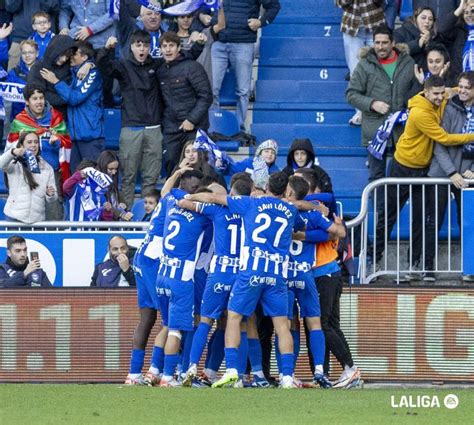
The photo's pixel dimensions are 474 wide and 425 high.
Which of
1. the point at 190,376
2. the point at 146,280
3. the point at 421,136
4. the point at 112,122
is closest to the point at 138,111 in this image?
the point at 112,122

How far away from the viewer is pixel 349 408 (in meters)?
11.5

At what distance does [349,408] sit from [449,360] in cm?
293

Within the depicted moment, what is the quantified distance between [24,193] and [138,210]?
1390 millimetres

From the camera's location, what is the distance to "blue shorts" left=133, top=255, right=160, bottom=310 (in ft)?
44.2

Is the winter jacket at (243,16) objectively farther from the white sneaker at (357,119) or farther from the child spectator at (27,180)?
the child spectator at (27,180)

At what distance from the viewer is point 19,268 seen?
15.0 meters

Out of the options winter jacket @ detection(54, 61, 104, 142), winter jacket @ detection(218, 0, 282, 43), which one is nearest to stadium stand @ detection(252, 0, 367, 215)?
winter jacket @ detection(218, 0, 282, 43)

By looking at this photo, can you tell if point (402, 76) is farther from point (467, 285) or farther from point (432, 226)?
point (467, 285)

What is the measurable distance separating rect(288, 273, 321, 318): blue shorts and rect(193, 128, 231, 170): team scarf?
316cm

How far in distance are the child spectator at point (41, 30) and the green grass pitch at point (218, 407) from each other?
253 inches

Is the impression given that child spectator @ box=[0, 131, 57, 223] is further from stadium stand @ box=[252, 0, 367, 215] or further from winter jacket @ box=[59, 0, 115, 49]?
stadium stand @ box=[252, 0, 367, 215]

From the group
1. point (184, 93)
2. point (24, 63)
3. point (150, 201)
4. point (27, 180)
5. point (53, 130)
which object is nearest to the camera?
point (150, 201)

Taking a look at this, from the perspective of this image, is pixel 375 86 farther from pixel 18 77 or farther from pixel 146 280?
pixel 146 280

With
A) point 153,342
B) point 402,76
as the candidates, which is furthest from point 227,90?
point 153,342
